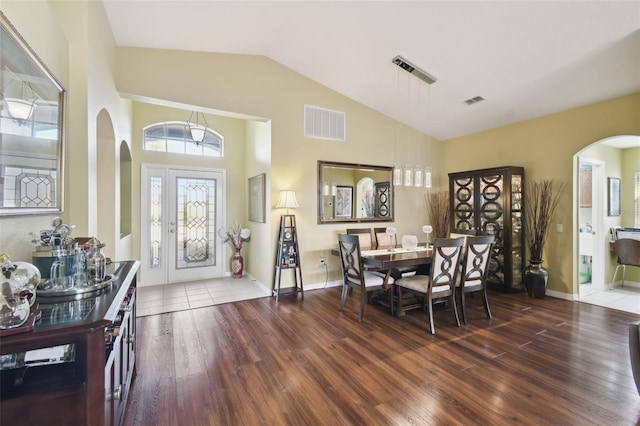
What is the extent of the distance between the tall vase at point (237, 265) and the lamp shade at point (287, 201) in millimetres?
1959

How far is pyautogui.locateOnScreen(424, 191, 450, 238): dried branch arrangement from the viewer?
582cm

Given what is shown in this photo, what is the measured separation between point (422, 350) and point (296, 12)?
12.7ft

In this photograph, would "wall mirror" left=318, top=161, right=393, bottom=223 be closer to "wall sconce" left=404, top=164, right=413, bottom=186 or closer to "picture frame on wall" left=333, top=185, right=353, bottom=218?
"picture frame on wall" left=333, top=185, right=353, bottom=218

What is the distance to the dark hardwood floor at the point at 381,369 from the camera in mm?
1904

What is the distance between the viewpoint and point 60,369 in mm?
1236

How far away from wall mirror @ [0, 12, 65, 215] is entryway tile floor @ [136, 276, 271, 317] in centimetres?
251

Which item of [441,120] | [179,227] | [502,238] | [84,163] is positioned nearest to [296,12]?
[84,163]

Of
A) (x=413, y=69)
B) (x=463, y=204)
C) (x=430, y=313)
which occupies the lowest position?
(x=430, y=313)

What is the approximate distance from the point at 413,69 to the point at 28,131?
4099mm

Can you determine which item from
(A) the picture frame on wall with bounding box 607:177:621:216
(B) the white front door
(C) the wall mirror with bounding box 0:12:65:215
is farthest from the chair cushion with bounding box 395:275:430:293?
(A) the picture frame on wall with bounding box 607:177:621:216

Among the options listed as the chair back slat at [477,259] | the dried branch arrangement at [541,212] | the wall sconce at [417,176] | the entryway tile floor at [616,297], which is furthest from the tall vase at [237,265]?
the entryway tile floor at [616,297]

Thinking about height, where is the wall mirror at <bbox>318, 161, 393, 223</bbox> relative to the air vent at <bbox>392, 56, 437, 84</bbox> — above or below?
below

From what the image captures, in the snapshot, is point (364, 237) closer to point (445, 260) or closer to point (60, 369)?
point (445, 260)

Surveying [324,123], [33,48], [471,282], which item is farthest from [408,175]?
[33,48]
